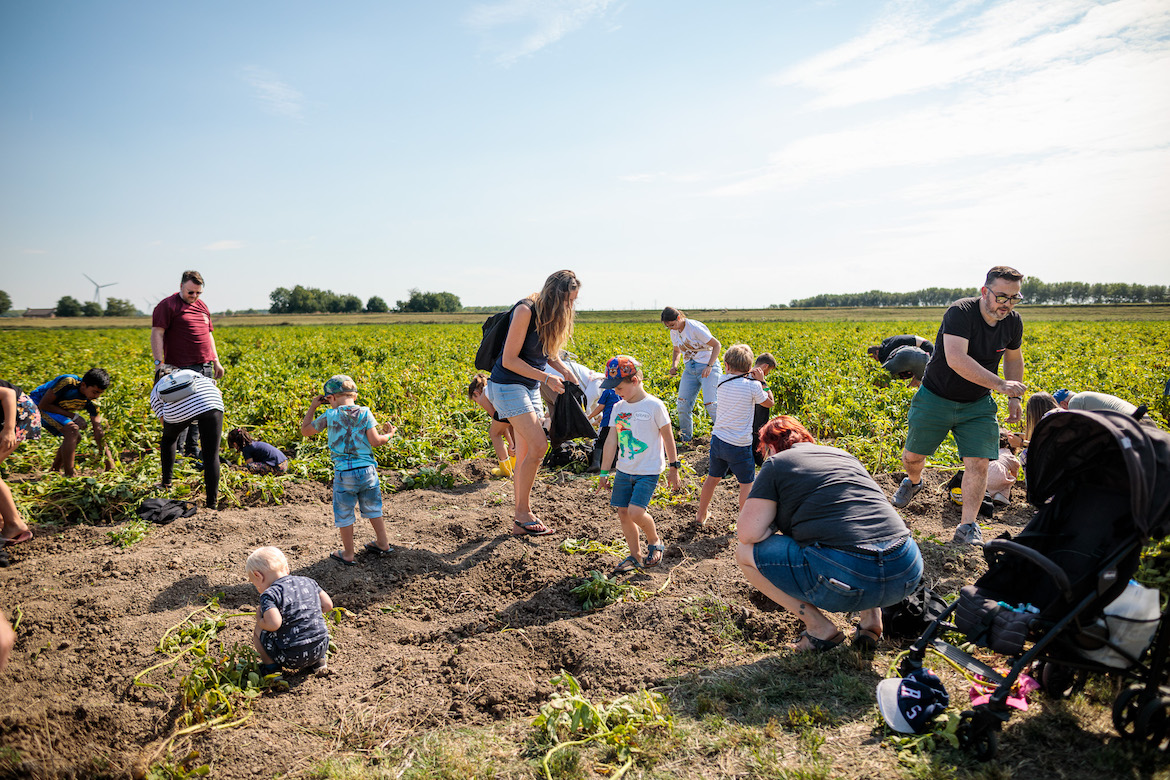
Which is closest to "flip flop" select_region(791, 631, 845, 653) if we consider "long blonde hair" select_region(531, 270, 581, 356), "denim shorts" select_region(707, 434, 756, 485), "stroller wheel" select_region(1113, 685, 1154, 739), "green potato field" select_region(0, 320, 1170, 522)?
"stroller wheel" select_region(1113, 685, 1154, 739)

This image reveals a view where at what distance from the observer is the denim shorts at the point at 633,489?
15.4 feet

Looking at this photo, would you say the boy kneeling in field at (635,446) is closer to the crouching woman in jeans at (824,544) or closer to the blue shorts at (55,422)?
the crouching woman in jeans at (824,544)

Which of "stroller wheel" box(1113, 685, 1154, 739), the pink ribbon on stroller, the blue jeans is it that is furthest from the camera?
the blue jeans

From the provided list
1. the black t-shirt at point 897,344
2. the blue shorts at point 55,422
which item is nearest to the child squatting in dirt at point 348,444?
the blue shorts at point 55,422

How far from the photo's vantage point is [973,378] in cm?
486

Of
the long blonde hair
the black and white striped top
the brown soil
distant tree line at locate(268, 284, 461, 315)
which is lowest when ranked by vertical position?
the brown soil

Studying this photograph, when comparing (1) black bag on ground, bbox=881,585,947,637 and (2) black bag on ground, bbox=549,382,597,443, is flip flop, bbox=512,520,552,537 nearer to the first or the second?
(2) black bag on ground, bbox=549,382,597,443

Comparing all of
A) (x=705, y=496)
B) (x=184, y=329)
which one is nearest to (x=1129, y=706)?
(x=705, y=496)

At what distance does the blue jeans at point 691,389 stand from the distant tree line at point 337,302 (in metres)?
94.2

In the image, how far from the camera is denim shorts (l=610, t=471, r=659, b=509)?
15.4 feet

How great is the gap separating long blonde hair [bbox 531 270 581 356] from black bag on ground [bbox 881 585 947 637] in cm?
306

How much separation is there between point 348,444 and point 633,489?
7.30ft

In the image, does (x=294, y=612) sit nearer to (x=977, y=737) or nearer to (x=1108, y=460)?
(x=977, y=737)

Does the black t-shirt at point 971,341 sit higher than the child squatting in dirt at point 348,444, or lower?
higher
